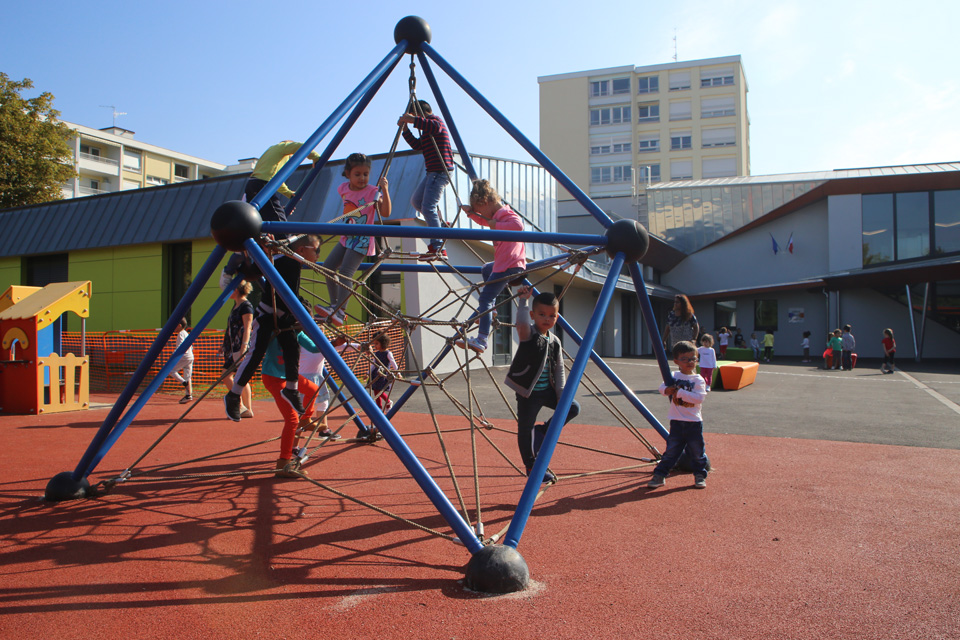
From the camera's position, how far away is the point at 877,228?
87.9 ft

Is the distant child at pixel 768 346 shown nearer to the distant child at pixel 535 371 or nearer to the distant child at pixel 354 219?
the distant child at pixel 354 219

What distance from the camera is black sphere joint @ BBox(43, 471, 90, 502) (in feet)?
14.2

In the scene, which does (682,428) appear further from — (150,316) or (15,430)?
(150,316)

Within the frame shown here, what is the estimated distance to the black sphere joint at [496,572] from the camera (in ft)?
9.14

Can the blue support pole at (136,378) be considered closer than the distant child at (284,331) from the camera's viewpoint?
Yes

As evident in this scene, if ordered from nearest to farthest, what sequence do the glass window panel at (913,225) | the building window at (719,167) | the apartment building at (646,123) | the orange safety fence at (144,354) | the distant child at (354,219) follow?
the distant child at (354,219) < the orange safety fence at (144,354) < the glass window panel at (913,225) < the building window at (719,167) < the apartment building at (646,123)

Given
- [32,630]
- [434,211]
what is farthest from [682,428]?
[32,630]

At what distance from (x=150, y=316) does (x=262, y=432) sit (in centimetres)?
1356

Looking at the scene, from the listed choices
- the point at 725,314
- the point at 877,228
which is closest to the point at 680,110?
the point at 725,314

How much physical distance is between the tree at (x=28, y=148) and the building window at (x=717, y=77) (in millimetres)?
43057

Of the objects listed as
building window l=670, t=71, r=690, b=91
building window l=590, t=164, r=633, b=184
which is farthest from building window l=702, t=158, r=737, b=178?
building window l=670, t=71, r=690, b=91

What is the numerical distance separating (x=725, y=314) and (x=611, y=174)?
21664 mm

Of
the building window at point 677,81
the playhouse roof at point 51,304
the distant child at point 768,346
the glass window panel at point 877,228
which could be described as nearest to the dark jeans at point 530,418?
the playhouse roof at point 51,304

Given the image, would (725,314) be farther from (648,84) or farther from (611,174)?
(648,84)
